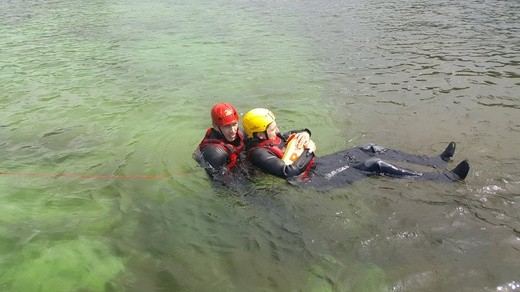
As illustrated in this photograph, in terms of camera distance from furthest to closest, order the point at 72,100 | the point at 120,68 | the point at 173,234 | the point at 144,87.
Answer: the point at 120,68 → the point at 144,87 → the point at 72,100 → the point at 173,234

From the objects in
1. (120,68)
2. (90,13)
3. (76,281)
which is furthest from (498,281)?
(90,13)

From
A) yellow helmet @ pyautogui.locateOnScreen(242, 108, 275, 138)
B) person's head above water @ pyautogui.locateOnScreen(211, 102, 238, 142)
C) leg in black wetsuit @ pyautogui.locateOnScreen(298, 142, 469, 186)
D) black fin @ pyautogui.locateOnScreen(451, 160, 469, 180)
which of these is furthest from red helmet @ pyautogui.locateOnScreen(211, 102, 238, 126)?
black fin @ pyautogui.locateOnScreen(451, 160, 469, 180)

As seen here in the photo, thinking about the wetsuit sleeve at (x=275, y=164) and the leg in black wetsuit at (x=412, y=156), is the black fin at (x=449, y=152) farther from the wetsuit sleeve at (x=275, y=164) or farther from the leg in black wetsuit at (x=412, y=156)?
the wetsuit sleeve at (x=275, y=164)

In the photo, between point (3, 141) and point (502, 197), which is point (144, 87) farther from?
point (502, 197)

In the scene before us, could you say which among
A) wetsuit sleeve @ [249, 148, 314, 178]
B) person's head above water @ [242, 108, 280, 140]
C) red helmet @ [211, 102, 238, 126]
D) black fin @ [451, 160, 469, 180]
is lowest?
black fin @ [451, 160, 469, 180]

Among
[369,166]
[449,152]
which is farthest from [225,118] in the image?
[449,152]

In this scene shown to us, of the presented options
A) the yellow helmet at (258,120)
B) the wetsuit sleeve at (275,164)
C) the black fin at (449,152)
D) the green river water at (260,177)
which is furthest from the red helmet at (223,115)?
the black fin at (449,152)

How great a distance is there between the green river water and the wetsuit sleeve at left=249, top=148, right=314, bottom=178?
36 centimetres

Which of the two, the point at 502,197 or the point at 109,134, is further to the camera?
the point at 109,134

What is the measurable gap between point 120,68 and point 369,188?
1130 centimetres

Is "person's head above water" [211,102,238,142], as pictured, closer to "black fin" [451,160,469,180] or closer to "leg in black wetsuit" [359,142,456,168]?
"leg in black wetsuit" [359,142,456,168]

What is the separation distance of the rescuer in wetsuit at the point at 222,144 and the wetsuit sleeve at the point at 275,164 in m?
0.37

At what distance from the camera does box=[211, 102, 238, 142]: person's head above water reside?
6500 millimetres

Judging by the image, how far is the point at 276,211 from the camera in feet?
19.9
